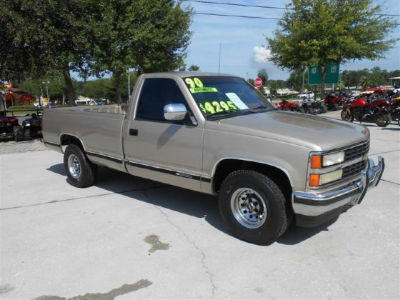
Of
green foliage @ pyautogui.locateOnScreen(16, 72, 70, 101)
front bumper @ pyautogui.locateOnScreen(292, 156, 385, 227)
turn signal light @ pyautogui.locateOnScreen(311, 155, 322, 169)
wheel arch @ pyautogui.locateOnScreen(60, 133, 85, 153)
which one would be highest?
green foliage @ pyautogui.locateOnScreen(16, 72, 70, 101)

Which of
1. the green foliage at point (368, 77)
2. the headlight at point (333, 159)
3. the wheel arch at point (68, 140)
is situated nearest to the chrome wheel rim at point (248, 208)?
the headlight at point (333, 159)

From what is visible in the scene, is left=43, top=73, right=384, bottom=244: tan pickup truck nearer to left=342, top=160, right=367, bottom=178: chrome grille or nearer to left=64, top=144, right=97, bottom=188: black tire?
left=342, top=160, right=367, bottom=178: chrome grille

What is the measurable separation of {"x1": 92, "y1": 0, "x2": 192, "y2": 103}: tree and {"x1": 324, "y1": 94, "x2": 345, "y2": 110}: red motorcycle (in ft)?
32.8

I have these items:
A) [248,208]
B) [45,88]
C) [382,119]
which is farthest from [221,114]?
[45,88]

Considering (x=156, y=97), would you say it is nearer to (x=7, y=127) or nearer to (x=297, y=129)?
(x=297, y=129)

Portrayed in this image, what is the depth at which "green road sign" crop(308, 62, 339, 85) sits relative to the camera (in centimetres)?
2209

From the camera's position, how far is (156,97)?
4715 mm

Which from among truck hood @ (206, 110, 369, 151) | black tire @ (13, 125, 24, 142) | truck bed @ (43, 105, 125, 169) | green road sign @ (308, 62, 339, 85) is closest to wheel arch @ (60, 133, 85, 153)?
truck bed @ (43, 105, 125, 169)

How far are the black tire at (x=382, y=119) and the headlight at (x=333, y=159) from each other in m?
10.5

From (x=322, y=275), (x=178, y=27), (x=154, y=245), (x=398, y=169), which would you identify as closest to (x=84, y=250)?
(x=154, y=245)

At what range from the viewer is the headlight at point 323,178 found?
10.9 ft

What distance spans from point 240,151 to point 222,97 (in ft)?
3.44

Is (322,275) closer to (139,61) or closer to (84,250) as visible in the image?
(84,250)

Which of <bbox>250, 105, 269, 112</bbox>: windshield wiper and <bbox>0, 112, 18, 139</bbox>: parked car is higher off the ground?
<bbox>250, 105, 269, 112</bbox>: windshield wiper
